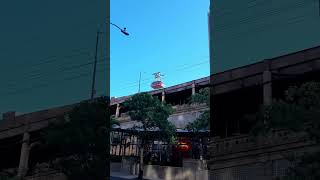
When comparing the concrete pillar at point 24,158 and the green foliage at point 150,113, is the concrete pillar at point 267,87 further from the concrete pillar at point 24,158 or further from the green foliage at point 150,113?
the concrete pillar at point 24,158

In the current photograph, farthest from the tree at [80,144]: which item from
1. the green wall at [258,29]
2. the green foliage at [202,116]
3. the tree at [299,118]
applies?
the tree at [299,118]

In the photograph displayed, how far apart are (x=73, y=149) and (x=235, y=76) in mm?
3398

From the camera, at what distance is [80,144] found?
9758 millimetres

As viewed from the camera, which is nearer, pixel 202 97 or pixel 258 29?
pixel 258 29

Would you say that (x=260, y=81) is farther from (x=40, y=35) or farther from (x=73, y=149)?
(x=40, y=35)

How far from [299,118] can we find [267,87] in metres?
1.17

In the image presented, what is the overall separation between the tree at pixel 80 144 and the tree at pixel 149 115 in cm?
81

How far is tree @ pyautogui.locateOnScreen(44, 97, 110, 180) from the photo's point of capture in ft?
31.8

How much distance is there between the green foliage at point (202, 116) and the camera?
10.1 m

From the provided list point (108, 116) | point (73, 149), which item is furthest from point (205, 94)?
point (73, 149)

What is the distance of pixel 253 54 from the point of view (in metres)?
9.73

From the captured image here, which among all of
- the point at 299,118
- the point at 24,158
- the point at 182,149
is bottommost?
the point at 24,158

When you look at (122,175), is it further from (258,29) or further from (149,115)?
(258,29)

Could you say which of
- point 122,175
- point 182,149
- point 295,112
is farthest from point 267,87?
point 122,175
